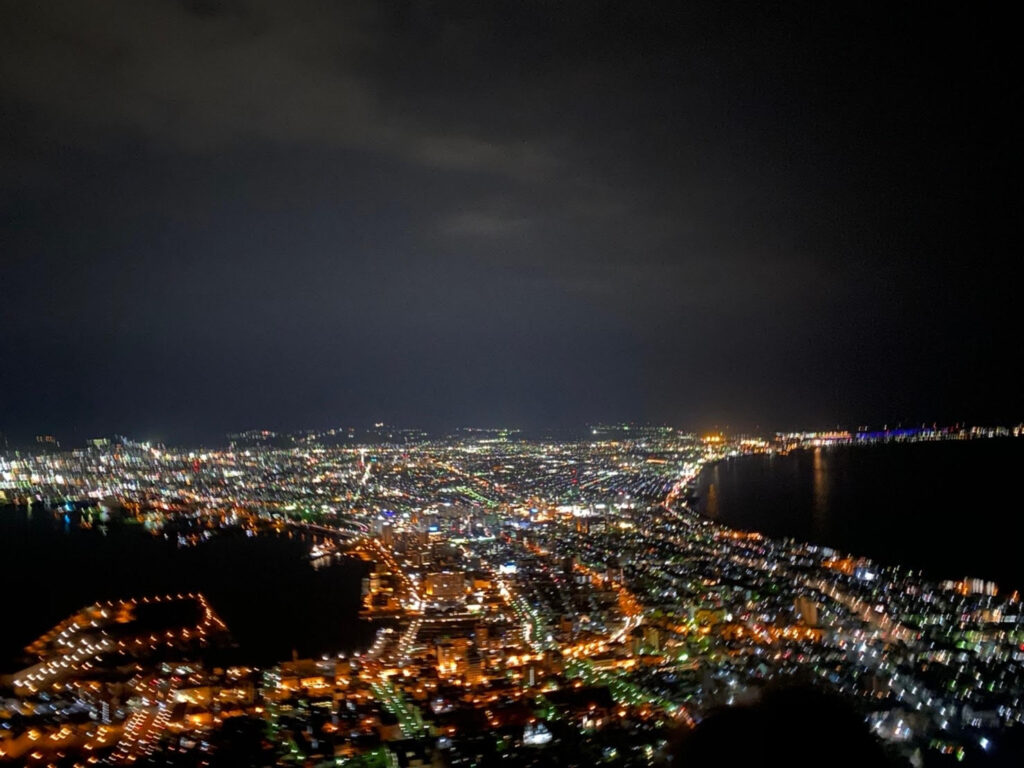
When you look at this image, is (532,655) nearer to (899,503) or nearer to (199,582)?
(199,582)

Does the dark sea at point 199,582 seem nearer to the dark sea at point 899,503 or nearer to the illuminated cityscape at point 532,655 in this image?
the illuminated cityscape at point 532,655

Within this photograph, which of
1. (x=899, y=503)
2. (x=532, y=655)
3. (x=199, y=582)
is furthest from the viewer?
(x=899, y=503)

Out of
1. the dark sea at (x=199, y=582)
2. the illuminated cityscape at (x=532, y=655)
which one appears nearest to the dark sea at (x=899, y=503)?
the illuminated cityscape at (x=532, y=655)

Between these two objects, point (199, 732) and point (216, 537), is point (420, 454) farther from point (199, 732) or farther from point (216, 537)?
point (199, 732)

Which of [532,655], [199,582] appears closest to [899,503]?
[532,655]

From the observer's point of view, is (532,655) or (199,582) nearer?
(532,655)

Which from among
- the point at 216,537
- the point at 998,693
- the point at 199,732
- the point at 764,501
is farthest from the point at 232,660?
the point at 764,501
